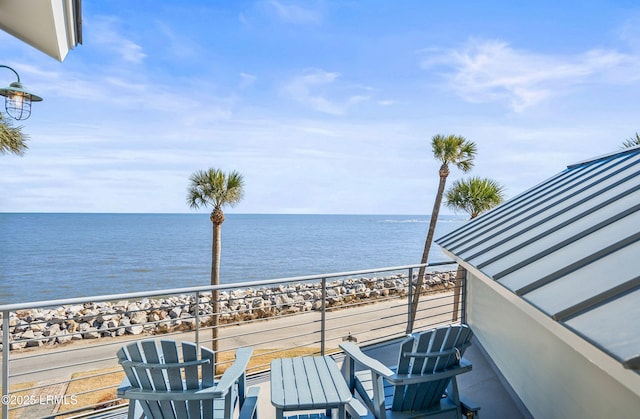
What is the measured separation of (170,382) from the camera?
237cm

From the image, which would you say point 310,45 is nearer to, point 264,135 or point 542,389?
point 542,389

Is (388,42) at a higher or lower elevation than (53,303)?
higher

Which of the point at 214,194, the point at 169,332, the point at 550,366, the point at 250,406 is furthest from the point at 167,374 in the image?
the point at 169,332

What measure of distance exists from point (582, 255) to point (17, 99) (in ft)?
16.7

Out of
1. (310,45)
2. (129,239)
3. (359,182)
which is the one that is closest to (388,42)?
(310,45)

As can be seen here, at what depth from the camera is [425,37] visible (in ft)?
44.4

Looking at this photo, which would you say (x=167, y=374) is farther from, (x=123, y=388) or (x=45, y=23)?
(x=45, y=23)

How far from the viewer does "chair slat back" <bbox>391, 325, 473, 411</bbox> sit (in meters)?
2.54

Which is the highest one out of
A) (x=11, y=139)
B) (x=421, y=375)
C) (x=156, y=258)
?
(x=11, y=139)

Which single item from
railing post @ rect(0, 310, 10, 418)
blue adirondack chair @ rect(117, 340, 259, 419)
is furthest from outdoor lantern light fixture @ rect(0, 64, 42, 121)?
blue adirondack chair @ rect(117, 340, 259, 419)

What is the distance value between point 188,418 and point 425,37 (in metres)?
13.9

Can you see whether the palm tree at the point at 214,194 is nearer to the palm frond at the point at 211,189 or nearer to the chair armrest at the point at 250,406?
the palm frond at the point at 211,189

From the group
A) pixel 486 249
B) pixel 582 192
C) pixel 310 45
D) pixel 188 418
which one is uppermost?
pixel 310 45

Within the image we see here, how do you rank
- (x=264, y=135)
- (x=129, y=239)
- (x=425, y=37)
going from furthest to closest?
1. (x=129, y=239)
2. (x=264, y=135)
3. (x=425, y=37)
